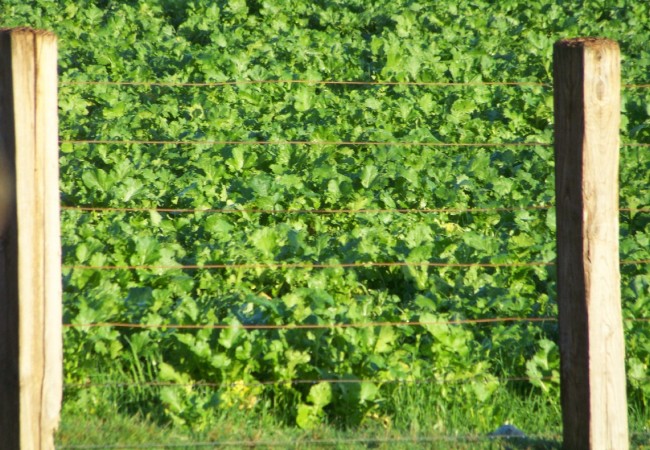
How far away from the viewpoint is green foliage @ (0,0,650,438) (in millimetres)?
4773

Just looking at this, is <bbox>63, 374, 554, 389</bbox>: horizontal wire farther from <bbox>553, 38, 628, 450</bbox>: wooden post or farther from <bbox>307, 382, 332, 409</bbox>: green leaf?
<bbox>553, 38, 628, 450</bbox>: wooden post

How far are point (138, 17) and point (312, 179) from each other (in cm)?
540

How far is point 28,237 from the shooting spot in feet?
12.4

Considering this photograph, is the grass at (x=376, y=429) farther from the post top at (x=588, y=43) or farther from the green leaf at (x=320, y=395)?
the post top at (x=588, y=43)

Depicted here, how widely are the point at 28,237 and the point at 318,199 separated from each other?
340cm

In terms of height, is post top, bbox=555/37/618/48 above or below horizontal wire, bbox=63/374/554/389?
above

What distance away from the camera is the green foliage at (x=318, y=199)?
4773mm

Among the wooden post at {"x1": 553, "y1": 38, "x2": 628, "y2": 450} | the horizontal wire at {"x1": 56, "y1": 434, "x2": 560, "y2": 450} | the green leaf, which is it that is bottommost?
the horizontal wire at {"x1": 56, "y1": 434, "x2": 560, "y2": 450}

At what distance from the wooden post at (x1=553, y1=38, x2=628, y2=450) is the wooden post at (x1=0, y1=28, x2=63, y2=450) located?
79.7 inches

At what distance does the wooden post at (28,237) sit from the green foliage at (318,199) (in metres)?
0.72

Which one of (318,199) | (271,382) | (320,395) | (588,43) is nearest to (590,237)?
(588,43)

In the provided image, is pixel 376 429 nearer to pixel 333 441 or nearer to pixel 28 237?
pixel 333 441

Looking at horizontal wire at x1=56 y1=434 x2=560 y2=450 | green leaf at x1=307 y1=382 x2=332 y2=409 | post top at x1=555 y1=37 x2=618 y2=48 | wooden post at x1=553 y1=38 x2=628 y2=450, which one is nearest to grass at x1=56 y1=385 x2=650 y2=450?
horizontal wire at x1=56 y1=434 x2=560 y2=450

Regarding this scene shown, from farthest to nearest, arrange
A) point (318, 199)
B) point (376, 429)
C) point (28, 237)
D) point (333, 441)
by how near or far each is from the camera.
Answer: point (318, 199) < point (376, 429) < point (333, 441) < point (28, 237)
